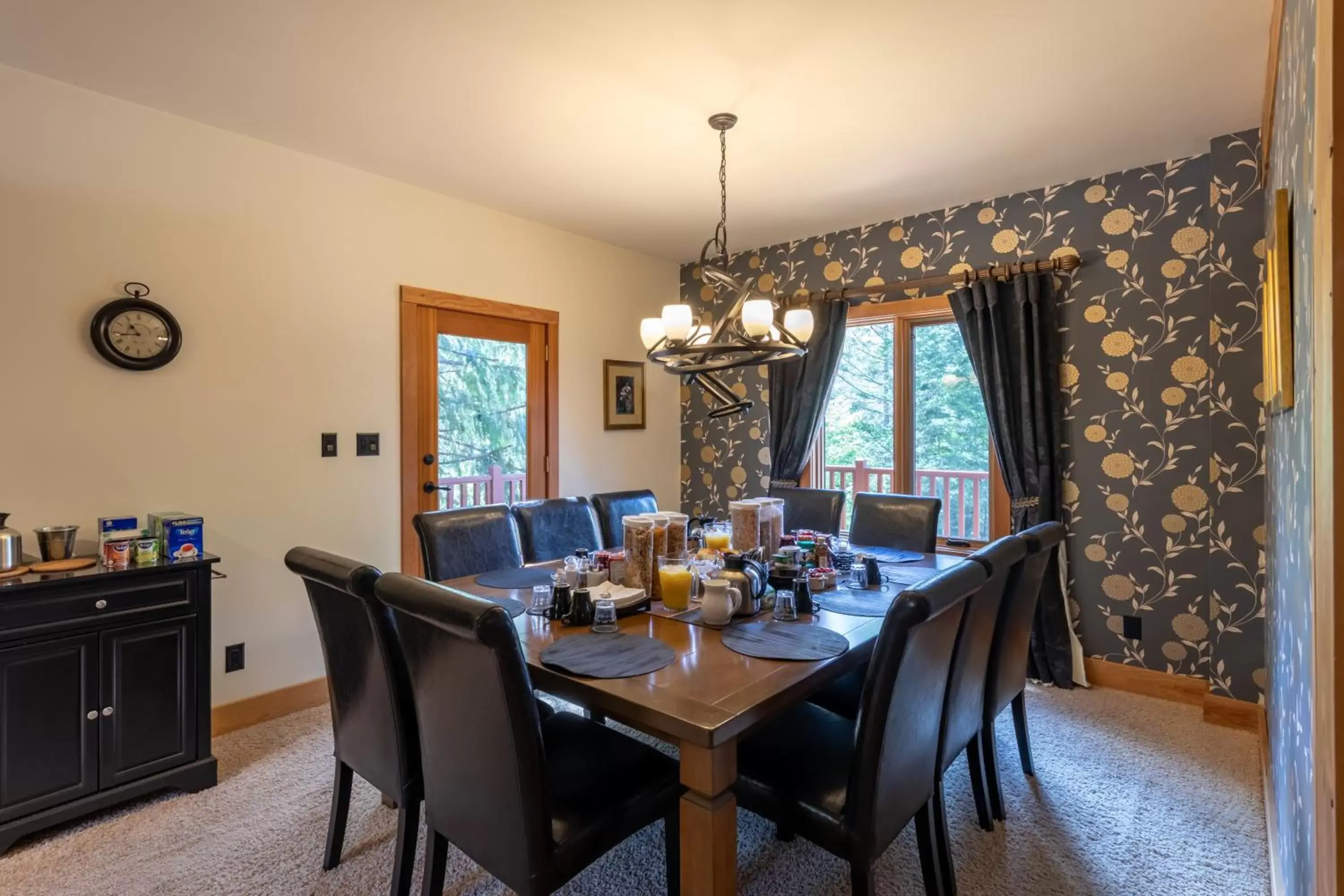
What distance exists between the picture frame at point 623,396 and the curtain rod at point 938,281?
1.31 metres

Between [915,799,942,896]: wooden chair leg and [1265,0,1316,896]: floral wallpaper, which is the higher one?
[1265,0,1316,896]: floral wallpaper

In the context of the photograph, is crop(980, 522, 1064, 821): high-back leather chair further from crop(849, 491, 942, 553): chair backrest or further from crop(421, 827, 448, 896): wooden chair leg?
crop(421, 827, 448, 896): wooden chair leg

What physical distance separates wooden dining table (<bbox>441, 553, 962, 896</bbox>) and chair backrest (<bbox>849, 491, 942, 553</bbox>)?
1.35 m

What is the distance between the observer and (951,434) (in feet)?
12.5

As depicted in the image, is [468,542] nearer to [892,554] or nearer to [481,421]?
[481,421]

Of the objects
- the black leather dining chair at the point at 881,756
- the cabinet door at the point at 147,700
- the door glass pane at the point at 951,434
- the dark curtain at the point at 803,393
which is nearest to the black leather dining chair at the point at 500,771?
the black leather dining chair at the point at 881,756

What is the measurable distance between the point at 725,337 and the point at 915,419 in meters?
2.09

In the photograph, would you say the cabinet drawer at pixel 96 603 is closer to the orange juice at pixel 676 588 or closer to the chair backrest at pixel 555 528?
the chair backrest at pixel 555 528

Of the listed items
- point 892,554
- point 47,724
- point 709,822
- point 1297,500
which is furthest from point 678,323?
point 47,724

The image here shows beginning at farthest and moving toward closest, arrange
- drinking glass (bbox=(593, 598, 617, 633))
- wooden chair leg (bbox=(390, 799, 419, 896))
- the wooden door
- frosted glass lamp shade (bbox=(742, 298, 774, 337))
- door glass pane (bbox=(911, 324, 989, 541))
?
door glass pane (bbox=(911, 324, 989, 541)) → the wooden door → frosted glass lamp shade (bbox=(742, 298, 774, 337)) → drinking glass (bbox=(593, 598, 617, 633)) → wooden chair leg (bbox=(390, 799, 419, 896))

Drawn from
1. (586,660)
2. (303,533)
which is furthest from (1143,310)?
(303,533)

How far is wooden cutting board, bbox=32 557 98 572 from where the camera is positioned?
2.12 meters

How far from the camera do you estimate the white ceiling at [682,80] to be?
1973 millimetres

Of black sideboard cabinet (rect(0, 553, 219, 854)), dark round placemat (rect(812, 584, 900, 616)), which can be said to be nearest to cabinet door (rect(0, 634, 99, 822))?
black sideboard cabinet (rect(0, 553, 219, 854))
